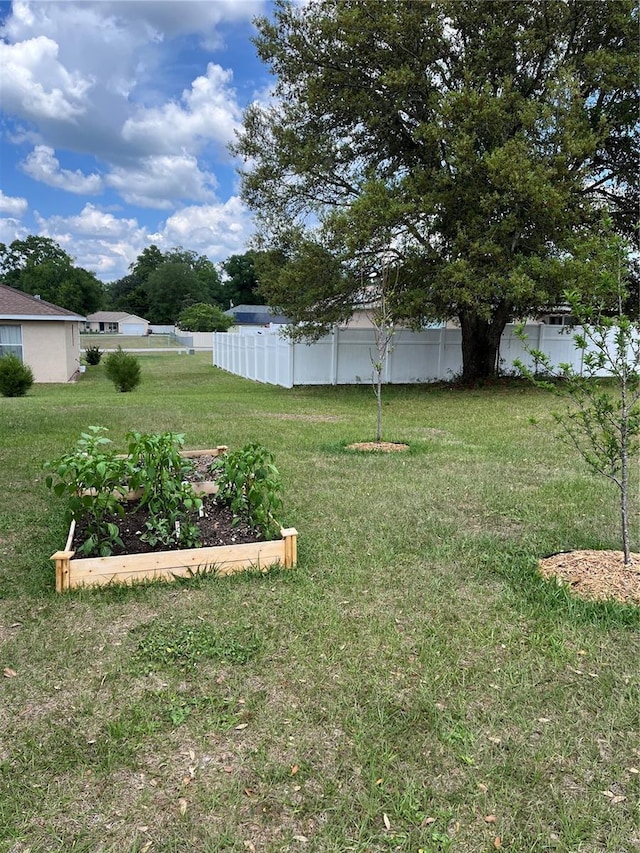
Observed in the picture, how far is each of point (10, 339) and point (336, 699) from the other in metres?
20.0

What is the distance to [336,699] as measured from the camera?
A: 7.48ft

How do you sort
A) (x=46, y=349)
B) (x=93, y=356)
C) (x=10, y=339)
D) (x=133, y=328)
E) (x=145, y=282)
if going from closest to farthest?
(x=10, y=339) < (x=46, y=349) < (x=93, y=356) < (x=133, y=328) < (x=145, y=282)

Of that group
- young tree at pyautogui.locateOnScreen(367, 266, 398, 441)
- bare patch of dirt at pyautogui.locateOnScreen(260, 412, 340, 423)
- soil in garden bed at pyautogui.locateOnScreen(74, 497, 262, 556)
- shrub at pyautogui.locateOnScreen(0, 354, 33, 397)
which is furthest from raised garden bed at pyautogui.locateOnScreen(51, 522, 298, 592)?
shrub at pyautogui.locateOnScreen(0, 354, 33, 397)

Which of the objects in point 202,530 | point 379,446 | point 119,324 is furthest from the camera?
point 119,324

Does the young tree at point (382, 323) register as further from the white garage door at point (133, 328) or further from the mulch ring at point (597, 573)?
the white garage door at point (133, 328)

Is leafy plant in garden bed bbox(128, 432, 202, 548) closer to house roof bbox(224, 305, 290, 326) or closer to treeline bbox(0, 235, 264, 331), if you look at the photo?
treeline bbox(0, 235, 264, 331)

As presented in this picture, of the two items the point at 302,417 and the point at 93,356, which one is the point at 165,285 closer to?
the point at 93,356

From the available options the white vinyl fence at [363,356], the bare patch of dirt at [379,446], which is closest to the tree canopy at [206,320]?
the white vinyl fence at [363,356]

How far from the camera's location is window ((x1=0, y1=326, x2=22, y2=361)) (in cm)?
1867

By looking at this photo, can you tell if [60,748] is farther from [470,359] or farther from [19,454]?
[470,359]

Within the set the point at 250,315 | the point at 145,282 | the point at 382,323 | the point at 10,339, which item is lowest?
the point at 382,323

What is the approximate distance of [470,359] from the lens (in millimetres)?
15375

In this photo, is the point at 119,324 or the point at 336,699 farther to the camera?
the point at 119,324

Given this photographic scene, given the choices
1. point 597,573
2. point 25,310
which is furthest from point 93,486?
point 25,310
